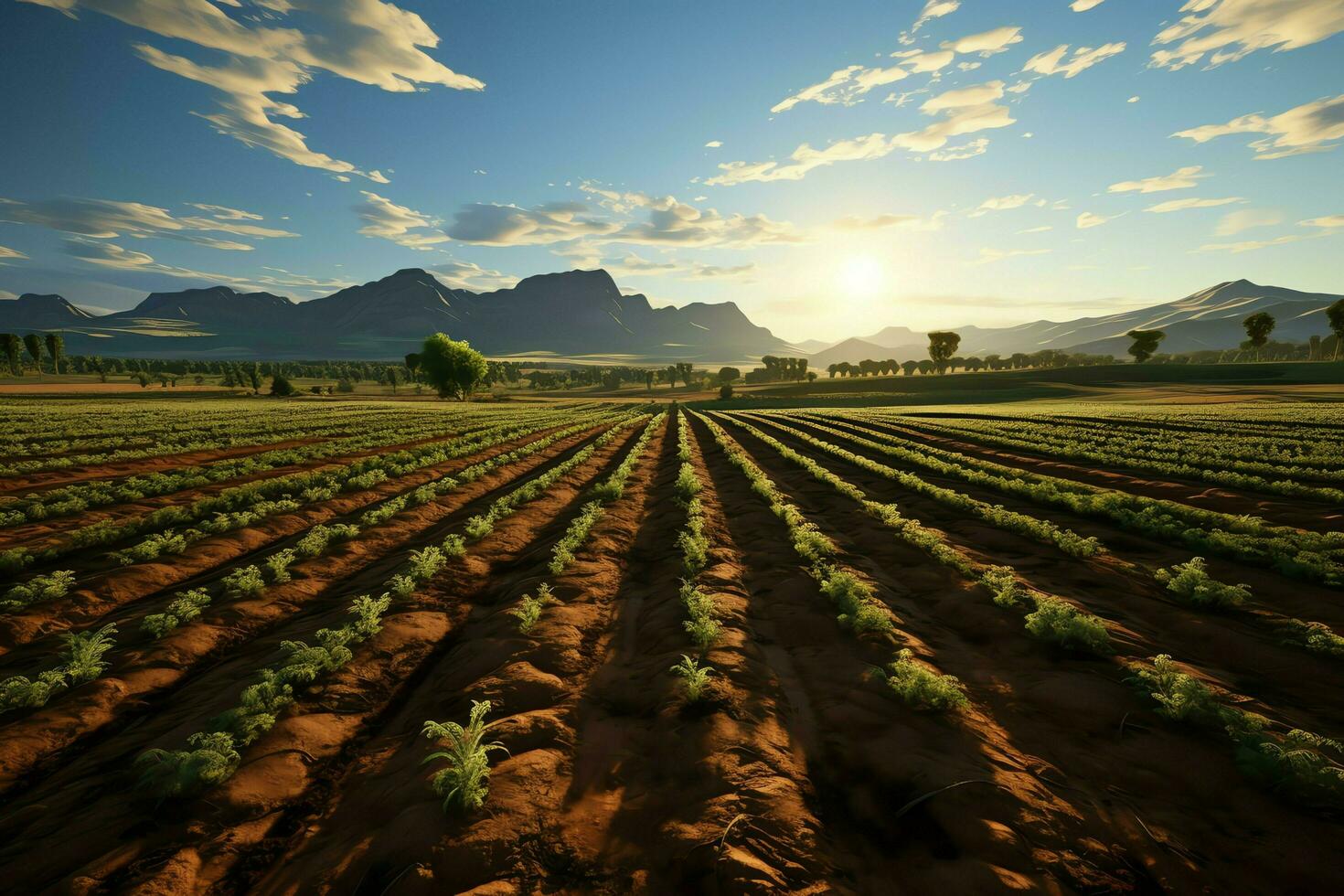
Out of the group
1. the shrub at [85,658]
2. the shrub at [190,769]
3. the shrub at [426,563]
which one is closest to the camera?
the shrub at [190,769]

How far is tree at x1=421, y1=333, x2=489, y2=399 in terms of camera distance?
91000mm

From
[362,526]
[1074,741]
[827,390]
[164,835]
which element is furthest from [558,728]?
[827,390]

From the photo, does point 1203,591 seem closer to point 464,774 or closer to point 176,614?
point 464,774

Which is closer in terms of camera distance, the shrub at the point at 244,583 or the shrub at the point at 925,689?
the shrub at the point at 925,689

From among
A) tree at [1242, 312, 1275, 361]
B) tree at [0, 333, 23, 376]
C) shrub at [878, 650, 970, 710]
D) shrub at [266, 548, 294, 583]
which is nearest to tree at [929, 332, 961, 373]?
tree at [1242, 312, 1275, 361]

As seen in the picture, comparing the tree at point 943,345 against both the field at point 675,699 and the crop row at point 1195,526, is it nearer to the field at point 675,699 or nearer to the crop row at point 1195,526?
the crop row at point 1195,526

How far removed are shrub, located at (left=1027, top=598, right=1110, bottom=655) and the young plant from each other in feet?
18.0

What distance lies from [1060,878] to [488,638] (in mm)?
7846

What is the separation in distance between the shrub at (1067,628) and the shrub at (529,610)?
829cm

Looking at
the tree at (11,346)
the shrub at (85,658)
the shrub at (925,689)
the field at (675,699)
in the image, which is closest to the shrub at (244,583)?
the field at (675,699)

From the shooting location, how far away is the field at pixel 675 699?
4.62 meters

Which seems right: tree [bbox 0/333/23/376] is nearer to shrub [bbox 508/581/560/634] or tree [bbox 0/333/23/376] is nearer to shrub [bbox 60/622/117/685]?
shrub [bbox 60/622/117/685]

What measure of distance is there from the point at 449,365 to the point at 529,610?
93328 mm

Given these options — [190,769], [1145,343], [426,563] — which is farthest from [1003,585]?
[1145,343]
